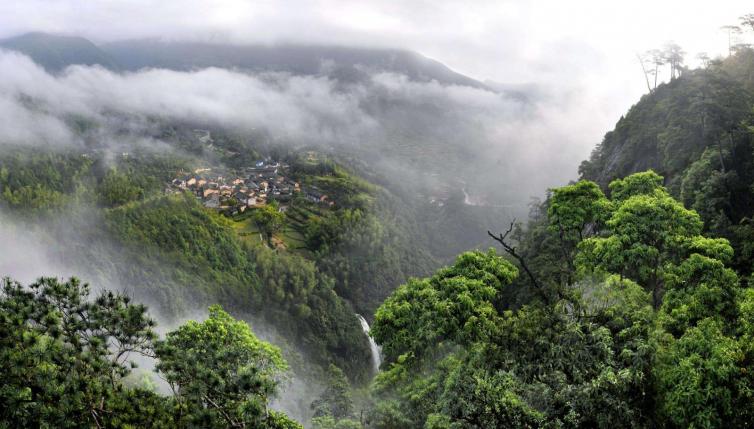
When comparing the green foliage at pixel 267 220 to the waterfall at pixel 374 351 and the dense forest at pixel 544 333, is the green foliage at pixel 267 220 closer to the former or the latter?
the waterfall at pixel 374 351

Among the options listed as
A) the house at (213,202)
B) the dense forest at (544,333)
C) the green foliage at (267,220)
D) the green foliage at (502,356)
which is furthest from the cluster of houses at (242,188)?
the green foliage at (502,356)

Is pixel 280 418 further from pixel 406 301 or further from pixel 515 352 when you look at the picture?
pixel 406 301

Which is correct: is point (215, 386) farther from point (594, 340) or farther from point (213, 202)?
point (213, 202)

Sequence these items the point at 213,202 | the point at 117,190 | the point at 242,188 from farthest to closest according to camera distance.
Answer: the point at 242,188 → the point at 213,202 → the point at 117,190

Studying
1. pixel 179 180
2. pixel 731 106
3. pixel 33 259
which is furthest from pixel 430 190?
pixel 731 106

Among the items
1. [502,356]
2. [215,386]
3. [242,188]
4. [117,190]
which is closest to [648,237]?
[502,356]
